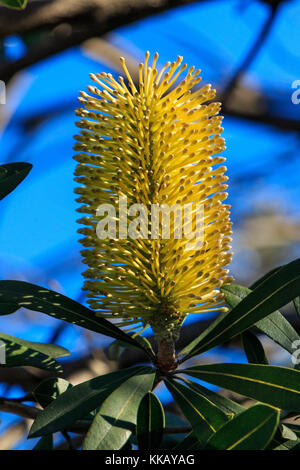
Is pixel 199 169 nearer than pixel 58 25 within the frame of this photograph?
Yes

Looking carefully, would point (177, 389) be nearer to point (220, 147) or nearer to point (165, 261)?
point (165, 261)

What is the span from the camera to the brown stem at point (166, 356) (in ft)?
3.16

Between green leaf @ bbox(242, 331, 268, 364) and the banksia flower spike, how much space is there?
0.16m

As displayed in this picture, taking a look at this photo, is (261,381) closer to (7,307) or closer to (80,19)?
(7,307)

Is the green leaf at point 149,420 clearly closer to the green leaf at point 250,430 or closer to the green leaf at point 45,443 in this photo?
the green leaf at point 250,430

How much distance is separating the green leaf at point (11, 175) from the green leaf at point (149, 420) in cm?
41

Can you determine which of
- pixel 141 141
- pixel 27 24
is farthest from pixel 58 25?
pixel 141 141

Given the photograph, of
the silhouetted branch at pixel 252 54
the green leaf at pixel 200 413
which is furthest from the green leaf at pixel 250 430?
the silhouetted branch at pixel 252 54

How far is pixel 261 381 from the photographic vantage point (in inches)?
33.0

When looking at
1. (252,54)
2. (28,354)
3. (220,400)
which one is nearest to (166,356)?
(220,400)

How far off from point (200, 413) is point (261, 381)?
0.11 meters

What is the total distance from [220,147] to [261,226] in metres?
3.10

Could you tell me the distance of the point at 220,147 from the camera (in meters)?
0.91

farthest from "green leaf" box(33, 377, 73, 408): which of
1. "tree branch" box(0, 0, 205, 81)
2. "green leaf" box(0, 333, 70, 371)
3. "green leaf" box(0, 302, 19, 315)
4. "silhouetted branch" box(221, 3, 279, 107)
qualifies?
"silhouetted branch" box(221, 3, 279, 107)
